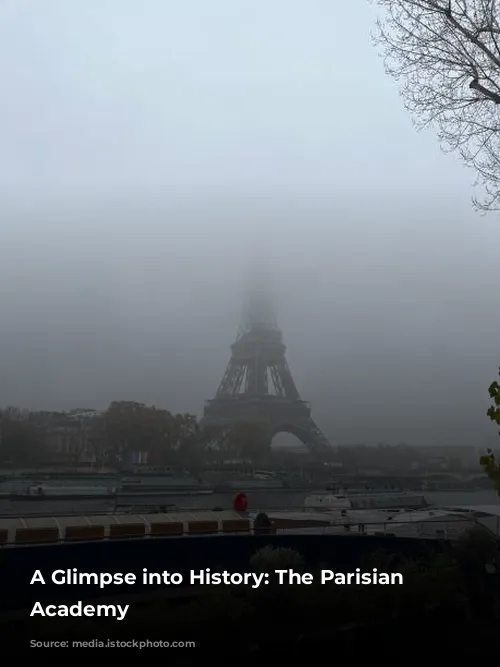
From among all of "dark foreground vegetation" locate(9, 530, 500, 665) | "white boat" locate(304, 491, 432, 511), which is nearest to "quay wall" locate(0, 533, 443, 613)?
"dark foreground vegetation" locate(9, 530, 500, 665)

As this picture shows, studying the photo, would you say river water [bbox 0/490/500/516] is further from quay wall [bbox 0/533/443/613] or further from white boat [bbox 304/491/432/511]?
quay wall [bbox 0/533/443/613]

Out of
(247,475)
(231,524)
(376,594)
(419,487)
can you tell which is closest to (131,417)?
(247,475)

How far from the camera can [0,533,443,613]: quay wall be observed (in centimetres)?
974

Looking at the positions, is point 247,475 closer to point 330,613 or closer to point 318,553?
point 318,553

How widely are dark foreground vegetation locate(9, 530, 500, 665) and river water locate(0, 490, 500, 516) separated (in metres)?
14.4

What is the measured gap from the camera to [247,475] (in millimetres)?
46750

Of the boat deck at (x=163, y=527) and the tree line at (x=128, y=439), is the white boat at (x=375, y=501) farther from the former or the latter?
the tree line at (x=128, y=439)

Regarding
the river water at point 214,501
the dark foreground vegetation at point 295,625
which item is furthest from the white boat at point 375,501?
the dark foreground vegetation at point 295,625

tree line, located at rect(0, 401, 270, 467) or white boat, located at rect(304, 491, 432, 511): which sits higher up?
tree line, located at rect(0, 401, 270, 467)

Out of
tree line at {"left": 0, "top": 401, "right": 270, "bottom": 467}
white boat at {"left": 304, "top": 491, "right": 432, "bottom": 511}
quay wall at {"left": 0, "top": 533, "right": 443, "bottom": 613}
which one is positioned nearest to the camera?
quay wall at {"left": 0, "top": 533, "right": 443, "bottom": 613}

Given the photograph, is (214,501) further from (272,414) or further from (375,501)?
(272,414)

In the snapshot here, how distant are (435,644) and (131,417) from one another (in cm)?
5044

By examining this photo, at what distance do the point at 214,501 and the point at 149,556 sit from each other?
20544 mm

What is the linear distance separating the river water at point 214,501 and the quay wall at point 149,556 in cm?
1011
